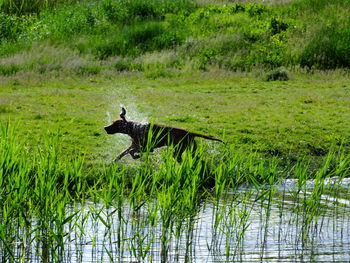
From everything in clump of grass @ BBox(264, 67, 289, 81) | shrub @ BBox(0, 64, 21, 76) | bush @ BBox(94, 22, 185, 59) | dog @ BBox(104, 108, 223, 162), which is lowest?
shrub @ BBox(0, 64, 21, 76)

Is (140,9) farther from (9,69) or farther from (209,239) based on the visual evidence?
(209,239)

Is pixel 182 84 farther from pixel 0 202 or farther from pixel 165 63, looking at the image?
pixel 0 202

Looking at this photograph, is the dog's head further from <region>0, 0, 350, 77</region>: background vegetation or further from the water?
<region>0, 0, 350, 77</region>: background vegetation

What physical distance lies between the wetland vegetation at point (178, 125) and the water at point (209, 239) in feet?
0.11

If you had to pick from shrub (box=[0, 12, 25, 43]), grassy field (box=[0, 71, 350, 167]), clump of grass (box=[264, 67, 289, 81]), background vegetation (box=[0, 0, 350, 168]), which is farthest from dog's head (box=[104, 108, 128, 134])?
shrub (box=[0, 12, 25, 43])

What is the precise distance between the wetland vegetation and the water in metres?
0.03

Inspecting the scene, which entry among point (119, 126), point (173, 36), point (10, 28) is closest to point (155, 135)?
point (119, 126)

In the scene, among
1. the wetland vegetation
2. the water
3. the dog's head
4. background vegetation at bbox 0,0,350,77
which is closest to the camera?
the water

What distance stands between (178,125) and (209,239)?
8133 millimetres

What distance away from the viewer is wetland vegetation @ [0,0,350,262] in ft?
27.5

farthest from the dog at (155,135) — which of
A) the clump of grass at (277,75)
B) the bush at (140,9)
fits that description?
the bush at (140,9)

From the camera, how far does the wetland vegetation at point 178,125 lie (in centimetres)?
838

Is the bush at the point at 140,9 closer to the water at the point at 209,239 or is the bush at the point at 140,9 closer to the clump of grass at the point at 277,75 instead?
the clump of grass at the point at 277,75

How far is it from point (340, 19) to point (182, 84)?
27.4ft
